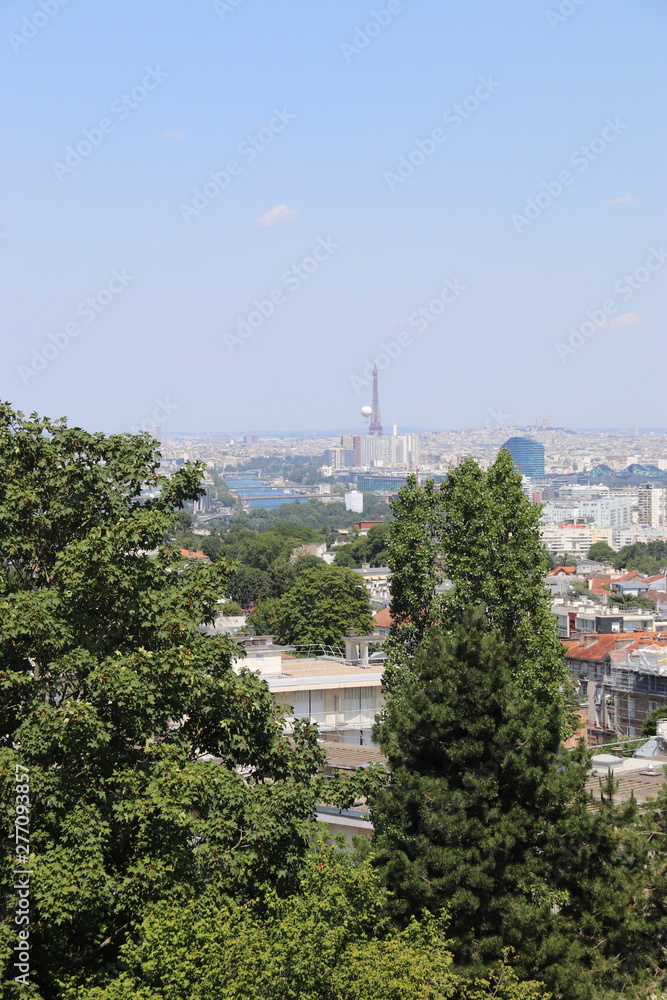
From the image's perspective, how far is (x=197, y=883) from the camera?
6043 millimetres

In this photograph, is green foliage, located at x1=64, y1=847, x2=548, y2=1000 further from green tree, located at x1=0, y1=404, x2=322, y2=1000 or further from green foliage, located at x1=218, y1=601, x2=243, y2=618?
green foliage, located at x1=218, y1=601, x2=243, y2=618

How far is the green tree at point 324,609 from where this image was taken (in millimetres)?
37125

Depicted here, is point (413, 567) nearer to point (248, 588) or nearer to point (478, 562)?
point (478, 562)

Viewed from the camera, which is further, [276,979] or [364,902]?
[364,902]

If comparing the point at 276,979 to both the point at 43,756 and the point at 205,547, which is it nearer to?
the point at 43,756

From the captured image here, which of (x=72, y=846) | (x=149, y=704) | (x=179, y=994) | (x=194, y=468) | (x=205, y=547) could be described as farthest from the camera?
(x=205, y=547)

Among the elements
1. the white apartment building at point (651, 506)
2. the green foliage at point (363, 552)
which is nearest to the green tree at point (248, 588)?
the green foliage at point (363, 552)

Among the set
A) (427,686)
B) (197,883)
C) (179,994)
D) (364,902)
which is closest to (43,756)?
(197,883)

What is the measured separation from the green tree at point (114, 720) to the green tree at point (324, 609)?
28728 millimetres

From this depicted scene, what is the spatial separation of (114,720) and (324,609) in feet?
104

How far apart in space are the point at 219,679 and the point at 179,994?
1946mm

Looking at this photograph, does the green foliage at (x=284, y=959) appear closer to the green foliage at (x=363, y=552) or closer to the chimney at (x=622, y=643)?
the chimney at (x=622, y=643)

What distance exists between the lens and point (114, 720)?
250 inches

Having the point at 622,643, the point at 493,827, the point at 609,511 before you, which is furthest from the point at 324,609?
the point at 609,511
